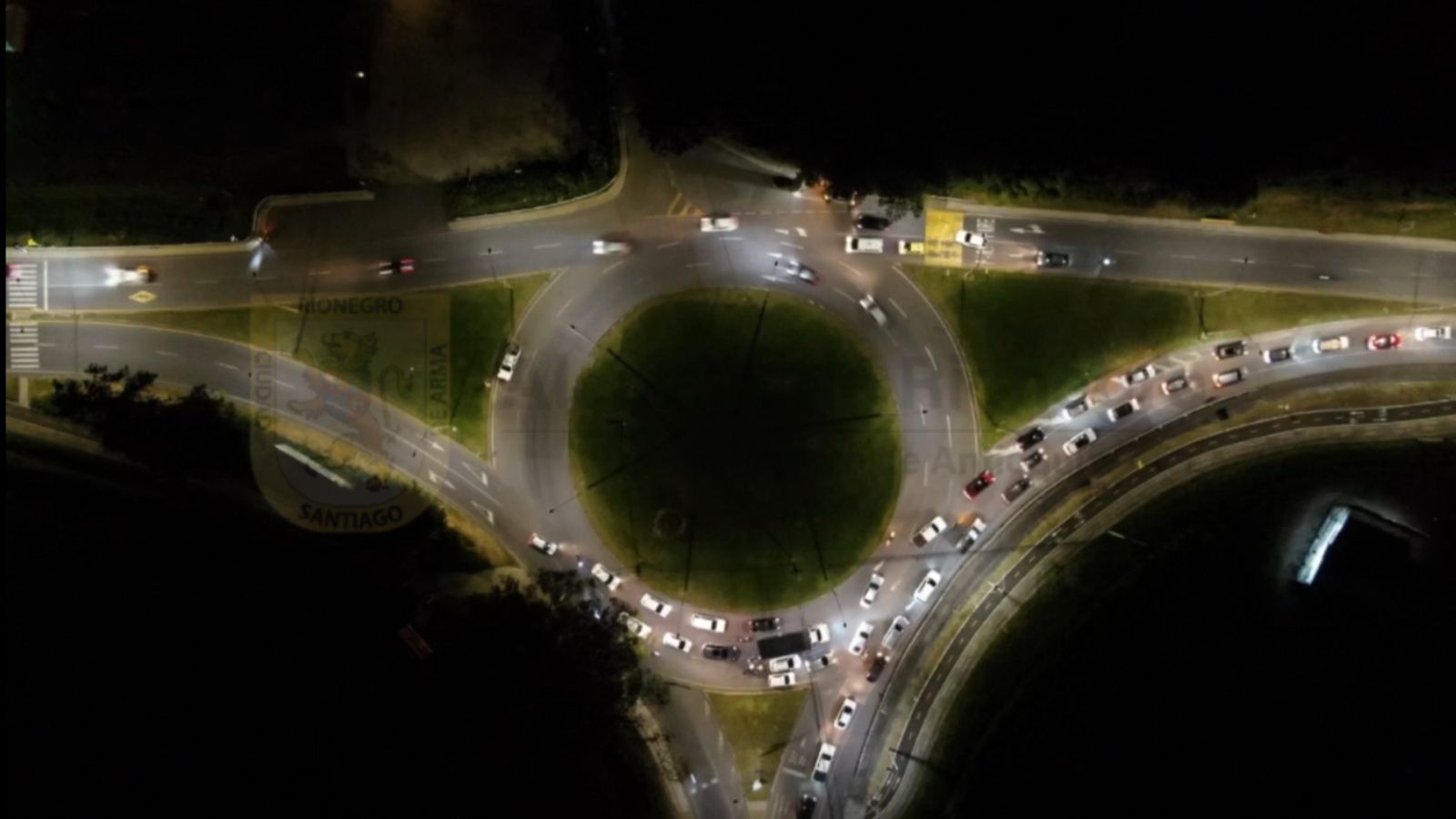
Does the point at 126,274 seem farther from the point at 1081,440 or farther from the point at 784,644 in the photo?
the point at 1081,440

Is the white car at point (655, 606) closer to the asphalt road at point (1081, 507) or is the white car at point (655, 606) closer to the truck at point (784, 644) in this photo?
the truck at point (784, 644)

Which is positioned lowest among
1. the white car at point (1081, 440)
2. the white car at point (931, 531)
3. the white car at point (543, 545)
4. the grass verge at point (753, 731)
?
the grass verge at point (753, 731)

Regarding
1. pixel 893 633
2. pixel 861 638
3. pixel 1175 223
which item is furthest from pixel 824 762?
pixel 1175 223

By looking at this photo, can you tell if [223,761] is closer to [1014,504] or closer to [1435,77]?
[1014,504]

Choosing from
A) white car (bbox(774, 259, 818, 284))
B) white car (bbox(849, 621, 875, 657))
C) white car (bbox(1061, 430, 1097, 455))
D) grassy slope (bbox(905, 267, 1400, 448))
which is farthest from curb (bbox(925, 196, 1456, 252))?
white car (bbox(849, 621, 875, 657))

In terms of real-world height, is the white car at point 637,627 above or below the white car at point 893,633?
above

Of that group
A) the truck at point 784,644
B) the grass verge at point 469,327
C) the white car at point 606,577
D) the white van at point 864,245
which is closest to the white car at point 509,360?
the grass verge at point 469,327

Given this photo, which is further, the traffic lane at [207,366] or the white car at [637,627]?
the white car at [637,627]
